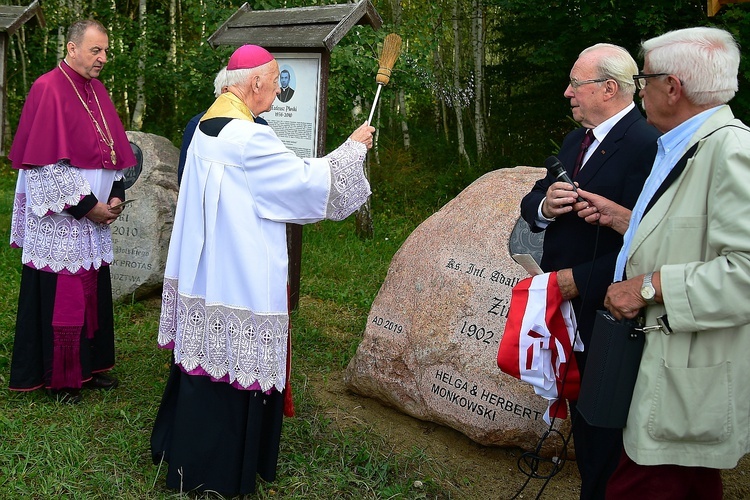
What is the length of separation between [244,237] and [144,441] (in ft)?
4.95

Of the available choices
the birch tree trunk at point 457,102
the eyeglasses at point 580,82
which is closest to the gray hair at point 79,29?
the eyeglasses at point 580,82

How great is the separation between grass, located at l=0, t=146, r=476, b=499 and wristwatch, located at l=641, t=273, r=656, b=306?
5.96 feet

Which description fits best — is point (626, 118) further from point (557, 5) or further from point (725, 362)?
point (557, 5)

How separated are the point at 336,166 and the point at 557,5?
618cm

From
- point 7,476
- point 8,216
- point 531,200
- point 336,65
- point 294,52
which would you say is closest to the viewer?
point 531,200

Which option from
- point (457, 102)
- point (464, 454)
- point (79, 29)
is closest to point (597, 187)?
point (464, 454)

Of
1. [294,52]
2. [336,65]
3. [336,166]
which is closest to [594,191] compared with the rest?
[336,166]

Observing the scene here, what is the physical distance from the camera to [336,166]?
129 inches

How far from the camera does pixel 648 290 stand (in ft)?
7.29

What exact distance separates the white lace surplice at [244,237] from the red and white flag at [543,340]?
897mm

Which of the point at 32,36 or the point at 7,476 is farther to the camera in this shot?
the point at 32,36

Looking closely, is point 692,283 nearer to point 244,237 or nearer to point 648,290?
point 648,290

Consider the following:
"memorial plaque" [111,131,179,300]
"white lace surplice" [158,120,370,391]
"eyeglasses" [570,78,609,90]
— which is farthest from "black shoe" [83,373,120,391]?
"eyeglasses" [570,78,609,90]

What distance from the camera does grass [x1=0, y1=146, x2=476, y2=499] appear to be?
3.54m
